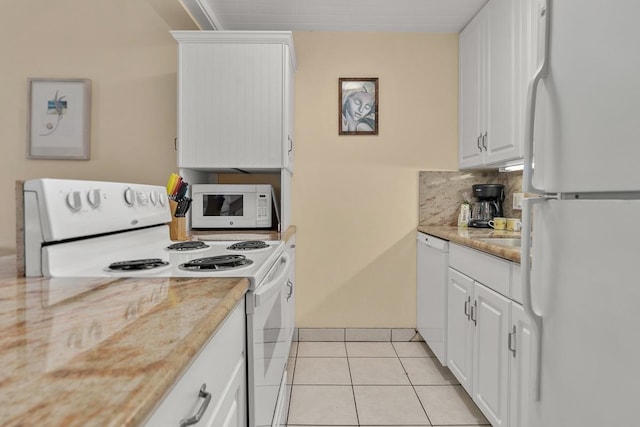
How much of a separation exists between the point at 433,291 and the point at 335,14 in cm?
200

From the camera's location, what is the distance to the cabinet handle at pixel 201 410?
0.56m

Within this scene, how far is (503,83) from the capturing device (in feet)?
7.16

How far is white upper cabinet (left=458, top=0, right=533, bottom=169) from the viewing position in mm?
2010

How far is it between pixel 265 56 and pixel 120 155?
1.24m

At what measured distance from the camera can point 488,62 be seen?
2.38m

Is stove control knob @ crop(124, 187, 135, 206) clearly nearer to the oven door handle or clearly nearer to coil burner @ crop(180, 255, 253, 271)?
coil burner @ crop(180, 255, 253, 271)

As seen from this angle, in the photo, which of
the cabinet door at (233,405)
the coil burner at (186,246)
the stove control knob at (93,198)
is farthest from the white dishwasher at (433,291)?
the stove control knob at (93,198)

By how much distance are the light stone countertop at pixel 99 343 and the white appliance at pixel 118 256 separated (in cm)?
8

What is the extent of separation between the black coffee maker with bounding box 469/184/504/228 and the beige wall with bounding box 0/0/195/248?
218 cm

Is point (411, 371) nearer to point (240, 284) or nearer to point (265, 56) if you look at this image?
point (240, 284)

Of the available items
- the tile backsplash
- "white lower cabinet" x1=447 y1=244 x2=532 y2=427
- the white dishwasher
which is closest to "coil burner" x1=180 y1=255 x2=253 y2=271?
"white lower cabinet" x1=447 y1=244 x2=532 y2=427

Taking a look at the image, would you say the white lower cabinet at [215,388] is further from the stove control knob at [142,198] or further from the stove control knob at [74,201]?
the stove control knob at [142,198]

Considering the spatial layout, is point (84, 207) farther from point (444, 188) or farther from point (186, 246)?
point (444, 188)

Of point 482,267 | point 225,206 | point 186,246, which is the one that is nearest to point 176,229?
point 186,246
